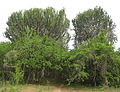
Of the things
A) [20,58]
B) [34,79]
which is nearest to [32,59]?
[20,58]

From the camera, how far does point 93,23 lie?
21547 mm

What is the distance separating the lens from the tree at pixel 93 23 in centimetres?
2144

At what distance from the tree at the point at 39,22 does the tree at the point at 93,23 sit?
15.1ft

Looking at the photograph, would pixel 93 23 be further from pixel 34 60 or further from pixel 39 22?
pixel 34 60

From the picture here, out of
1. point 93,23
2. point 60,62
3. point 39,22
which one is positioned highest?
point 93,23

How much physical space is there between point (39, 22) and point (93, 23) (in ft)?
26.1

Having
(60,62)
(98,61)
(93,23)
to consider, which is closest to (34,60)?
(60,62)

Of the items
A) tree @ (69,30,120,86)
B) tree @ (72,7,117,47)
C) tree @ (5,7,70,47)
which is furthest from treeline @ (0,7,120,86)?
tree @ (72,7,117,47)

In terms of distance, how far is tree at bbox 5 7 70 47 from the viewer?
17578mm

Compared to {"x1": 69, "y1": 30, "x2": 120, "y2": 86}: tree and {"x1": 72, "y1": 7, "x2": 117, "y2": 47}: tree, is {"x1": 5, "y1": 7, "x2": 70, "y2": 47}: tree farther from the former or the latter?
{"x1": 69, "y1": 30, "x2": 120, "y2": 86}: tree

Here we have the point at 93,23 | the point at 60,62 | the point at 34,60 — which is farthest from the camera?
the point at 93,23

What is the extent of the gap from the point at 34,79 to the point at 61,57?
2615 millimetres

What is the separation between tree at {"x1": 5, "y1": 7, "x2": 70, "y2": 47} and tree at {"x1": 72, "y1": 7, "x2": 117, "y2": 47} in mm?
4593

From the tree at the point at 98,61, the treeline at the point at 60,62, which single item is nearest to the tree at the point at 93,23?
the treeline at the point at 60,62
